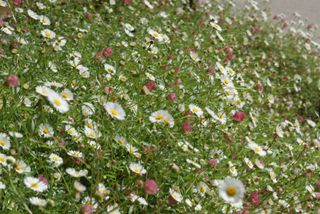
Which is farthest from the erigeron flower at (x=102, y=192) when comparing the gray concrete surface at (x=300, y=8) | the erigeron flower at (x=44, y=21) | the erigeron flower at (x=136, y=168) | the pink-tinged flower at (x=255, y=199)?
the gray concrete surface at (x=300, y=8)

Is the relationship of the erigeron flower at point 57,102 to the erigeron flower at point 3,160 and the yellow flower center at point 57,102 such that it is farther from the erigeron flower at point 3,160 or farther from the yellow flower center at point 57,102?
the erigeron flower at point 3,160

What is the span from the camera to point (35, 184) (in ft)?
5.11

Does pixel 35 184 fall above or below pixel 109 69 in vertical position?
above

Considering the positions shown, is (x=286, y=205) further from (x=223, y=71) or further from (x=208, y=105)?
(x=223, y=71)

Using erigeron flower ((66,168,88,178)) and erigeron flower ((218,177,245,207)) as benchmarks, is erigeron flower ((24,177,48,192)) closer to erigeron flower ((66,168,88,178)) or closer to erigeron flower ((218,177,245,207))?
erigeron flower ((66,168,88,178))

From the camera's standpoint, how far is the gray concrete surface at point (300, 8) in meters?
7.49

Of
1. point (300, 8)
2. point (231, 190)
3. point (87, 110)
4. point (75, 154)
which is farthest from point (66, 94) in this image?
point (300, 8)

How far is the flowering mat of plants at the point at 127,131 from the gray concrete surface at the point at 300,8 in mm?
3882

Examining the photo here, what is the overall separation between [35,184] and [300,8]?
7.04 meters

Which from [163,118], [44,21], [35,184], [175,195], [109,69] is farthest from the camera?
[44,21]

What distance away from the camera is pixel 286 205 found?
7.72 ft

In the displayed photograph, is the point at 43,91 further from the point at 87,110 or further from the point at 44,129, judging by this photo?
the point at 87,110

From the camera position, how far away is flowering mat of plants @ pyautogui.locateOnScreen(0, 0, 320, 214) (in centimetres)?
171

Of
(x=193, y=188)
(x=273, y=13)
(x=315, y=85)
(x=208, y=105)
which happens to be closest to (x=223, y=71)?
(x=208, y=105)
